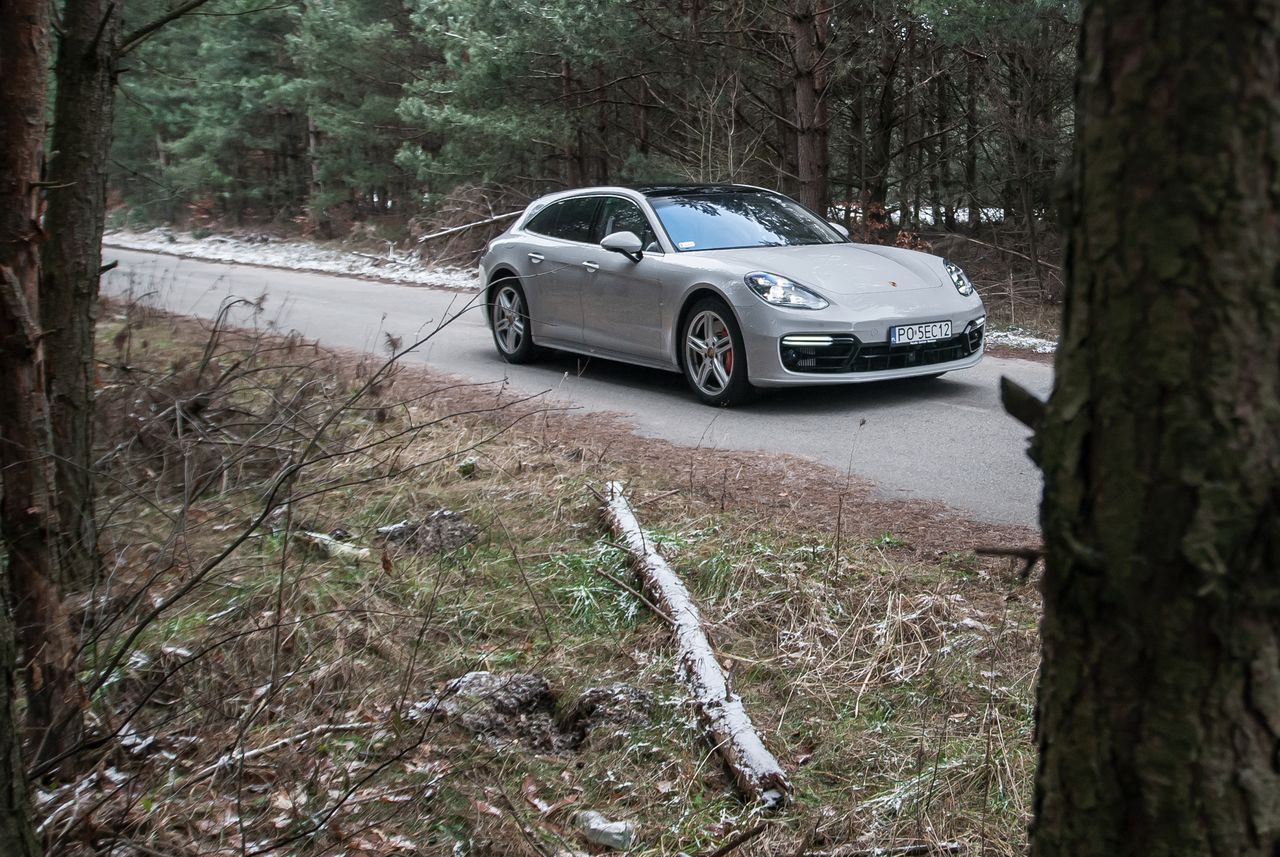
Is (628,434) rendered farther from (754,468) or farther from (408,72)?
(408,72)

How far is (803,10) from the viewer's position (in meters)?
15.0

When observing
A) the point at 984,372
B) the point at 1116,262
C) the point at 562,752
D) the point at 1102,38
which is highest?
the point at 1102,38

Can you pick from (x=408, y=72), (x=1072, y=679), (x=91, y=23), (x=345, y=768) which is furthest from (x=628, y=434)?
(x=408, y=72)

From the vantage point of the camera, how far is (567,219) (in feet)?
34.6

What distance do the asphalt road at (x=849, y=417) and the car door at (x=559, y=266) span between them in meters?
0.45

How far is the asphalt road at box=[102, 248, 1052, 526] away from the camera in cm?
683

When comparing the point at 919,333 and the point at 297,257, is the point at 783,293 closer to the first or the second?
the point at 919,333

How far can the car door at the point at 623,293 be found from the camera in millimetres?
9328

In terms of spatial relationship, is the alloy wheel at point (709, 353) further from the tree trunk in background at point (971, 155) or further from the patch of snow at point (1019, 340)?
the tree trunk in background at point (971, 155)

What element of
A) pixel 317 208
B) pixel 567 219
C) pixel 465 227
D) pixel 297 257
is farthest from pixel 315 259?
pixel 567 219

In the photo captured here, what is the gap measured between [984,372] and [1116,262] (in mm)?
9089

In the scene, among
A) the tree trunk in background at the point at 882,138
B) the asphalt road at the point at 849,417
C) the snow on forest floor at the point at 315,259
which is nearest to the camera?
the asphalt road at the point at 849,417

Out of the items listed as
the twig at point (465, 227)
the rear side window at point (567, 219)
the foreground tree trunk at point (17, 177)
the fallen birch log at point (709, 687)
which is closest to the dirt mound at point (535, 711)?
the fallen birch log at point (709, 687)

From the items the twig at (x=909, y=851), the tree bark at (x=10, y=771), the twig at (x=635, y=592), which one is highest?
the tree bark at (x=10, y=771)
